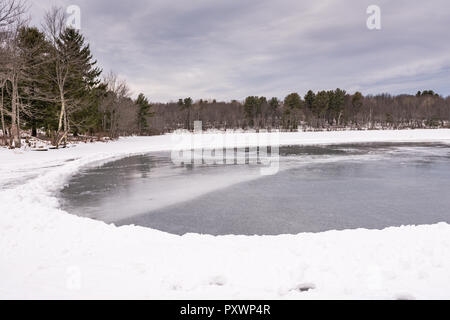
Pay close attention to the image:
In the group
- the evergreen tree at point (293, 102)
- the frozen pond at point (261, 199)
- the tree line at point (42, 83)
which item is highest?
the evergreen tree at point (293, 102)

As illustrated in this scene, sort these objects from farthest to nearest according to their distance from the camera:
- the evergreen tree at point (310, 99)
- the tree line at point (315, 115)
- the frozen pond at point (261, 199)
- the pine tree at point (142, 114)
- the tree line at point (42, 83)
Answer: the evergreen tree at point (310, 99)
the tree line at point (315, 115)
the pine tree at point (142, 114)
the tree line at point (42, 83)
the frozen pond at point (261, 199)

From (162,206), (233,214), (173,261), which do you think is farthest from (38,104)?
(173,261)

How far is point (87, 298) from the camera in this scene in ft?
11.6

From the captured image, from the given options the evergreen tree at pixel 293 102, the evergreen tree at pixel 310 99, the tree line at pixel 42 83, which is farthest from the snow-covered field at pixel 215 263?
the evergreen tree at pixel 310 99

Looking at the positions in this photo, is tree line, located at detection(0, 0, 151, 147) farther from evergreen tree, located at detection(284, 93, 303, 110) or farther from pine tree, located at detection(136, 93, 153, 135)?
evergreen tree, located at detection(284, 93, 303, 110)

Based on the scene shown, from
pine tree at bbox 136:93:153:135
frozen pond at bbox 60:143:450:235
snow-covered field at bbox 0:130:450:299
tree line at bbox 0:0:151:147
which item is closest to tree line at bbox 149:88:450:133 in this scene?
pine tree at bbox 136:93:153:135

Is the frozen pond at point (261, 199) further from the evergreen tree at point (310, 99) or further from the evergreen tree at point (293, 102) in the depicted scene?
the evergreen tree at point (310, 99)

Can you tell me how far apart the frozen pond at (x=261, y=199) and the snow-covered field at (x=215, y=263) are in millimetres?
1137

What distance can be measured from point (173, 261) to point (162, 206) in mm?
4117

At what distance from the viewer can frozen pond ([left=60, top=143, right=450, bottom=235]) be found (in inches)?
274

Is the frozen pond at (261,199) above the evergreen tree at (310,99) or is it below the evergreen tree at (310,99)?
below

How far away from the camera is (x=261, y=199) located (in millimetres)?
9211

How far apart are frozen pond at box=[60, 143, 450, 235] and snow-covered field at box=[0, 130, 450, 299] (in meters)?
1.14

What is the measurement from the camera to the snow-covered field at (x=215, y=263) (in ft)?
12.1
